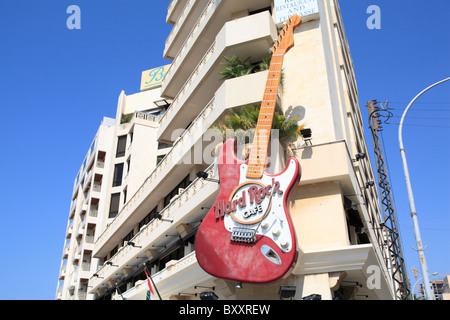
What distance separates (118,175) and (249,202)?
2882 cm

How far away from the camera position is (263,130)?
14.2m

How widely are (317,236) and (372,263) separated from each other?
6.11 ft

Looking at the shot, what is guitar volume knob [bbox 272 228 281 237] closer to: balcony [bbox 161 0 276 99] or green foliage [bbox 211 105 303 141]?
green foliage [bbox 211 105 303 141]

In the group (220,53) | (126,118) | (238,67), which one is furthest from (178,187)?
(126,118)

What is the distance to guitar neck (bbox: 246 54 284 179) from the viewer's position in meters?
13.8

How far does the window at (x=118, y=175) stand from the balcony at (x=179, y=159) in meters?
7.54

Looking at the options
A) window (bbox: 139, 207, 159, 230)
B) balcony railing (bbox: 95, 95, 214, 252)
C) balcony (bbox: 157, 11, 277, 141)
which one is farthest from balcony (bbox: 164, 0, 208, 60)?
window (bbox: 139, 207, 159, 230)

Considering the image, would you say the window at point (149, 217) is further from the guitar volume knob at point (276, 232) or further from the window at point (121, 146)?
the guitar volume knob at point (276, 232)

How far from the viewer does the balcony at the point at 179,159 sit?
54.7 ft

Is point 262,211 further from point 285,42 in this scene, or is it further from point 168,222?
point 168,222

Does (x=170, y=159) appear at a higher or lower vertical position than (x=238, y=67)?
lower

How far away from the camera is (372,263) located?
1351 centimetres

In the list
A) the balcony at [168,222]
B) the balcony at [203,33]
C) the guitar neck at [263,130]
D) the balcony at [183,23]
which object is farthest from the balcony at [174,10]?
the guitar neck at [263,130]
